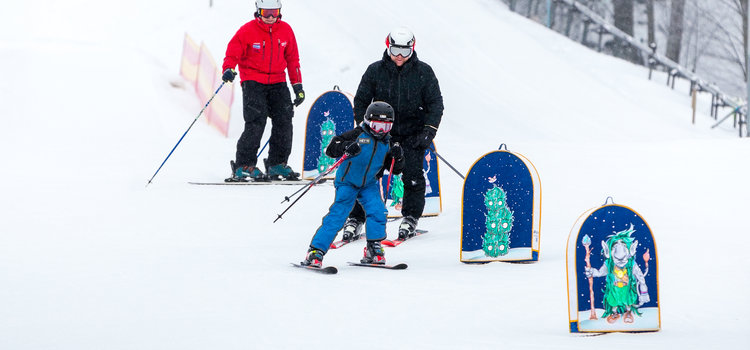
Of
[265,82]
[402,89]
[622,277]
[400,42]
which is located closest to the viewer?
[622,277]

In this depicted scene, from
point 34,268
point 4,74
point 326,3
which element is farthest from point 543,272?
point 326,3

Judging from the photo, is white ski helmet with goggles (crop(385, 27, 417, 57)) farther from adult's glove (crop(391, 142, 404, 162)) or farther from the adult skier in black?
adult's glove (crop(391, 142, 404, 162))

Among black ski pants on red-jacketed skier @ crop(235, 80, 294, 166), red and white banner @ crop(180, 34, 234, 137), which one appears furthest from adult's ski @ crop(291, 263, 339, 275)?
red and white banner @ crop(180, 34, 234, 137)

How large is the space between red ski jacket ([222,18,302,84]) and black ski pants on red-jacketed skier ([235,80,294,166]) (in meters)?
0.11

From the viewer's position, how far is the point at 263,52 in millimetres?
10906

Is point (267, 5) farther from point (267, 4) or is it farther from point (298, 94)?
point (298, 94)

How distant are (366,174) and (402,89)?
57.6 inches

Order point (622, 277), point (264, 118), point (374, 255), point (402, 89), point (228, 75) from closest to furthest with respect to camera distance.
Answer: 1. point (622, 277)
2. point (374, 255)
3. point (402, 89)
4. point (228, 75)
5. point (264, 118)

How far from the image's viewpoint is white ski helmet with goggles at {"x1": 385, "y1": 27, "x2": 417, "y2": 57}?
8094mm

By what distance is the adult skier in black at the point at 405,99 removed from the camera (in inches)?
328

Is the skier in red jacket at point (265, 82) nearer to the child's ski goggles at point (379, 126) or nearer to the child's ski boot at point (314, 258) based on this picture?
the child's ski goggles at point (379, 126)

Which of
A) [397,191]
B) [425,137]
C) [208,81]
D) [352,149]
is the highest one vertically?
[208,81]

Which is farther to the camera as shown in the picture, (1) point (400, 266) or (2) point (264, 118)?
(2) point (264, 118)

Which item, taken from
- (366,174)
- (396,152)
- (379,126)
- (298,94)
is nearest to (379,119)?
(379,126)
